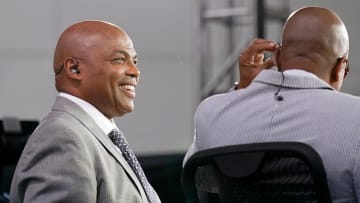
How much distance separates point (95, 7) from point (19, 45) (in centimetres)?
66

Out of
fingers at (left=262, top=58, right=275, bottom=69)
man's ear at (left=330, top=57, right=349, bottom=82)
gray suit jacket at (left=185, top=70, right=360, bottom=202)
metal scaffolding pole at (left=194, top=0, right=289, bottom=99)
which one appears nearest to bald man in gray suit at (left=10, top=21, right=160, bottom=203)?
gray suit jacket at (left=185, top=70, right=360, bottom=202)

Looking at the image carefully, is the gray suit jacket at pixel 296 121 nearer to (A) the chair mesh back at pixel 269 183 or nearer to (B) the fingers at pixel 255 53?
(A) the chair mesh back at pixel 269 183

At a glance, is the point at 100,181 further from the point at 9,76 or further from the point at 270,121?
the point at 9,76

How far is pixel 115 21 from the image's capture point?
535 centimetres

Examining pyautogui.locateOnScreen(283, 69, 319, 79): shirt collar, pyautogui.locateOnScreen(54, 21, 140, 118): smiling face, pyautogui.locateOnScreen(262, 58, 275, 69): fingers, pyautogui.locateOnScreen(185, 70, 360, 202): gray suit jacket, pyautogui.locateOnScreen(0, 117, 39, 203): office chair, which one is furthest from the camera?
pyautogui.locateOnScreen(0, 117, 39, 203): office chair

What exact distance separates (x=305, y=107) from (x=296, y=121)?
0.12 ft

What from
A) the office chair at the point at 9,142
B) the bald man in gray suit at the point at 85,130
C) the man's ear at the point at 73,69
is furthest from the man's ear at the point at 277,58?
the office chair at the point at 9,142

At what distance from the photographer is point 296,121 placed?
54.9 inches

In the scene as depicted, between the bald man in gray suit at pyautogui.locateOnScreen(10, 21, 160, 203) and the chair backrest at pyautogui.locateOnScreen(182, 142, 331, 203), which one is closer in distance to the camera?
the chair backrest at pyautogui.locateOnScreen(182, 142, 331, 203)

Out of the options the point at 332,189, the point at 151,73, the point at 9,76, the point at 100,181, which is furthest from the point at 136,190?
the point at 151,73

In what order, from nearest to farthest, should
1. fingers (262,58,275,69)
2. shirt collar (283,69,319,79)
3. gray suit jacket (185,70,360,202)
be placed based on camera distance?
gray suit jacket (185,70,360,202) → shirt collar (283,69,319,79) → fingers (262,58,275,69)

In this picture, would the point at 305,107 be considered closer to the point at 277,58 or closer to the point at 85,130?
the point at 277,58

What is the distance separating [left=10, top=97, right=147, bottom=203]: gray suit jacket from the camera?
1.39 meters

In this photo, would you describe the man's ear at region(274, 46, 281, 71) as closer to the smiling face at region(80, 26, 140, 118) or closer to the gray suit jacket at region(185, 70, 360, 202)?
the gray suit jacket at region(185, 70, 360, 202)
